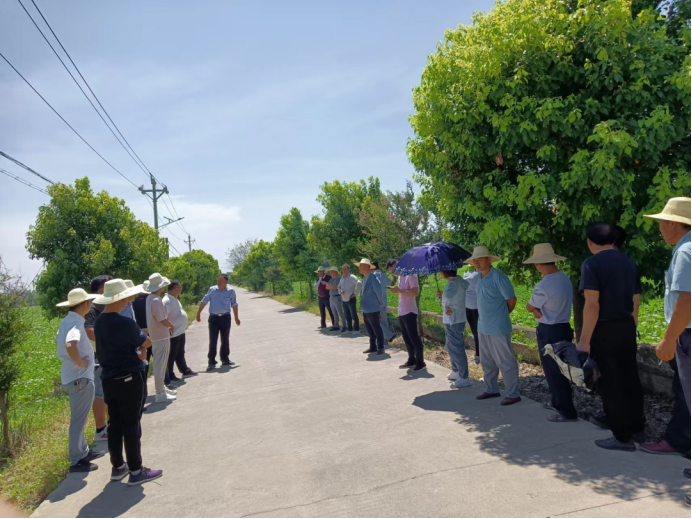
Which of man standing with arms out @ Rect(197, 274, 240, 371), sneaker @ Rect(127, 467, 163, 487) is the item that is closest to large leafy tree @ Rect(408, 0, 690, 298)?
sneaker @ Rect(127, 467, 163, 487)

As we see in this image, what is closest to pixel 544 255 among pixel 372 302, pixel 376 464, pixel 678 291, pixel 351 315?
pixel 678 291

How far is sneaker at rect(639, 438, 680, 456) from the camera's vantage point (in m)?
3.88

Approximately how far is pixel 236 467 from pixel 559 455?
9.45 feet

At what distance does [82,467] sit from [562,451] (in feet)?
14.9

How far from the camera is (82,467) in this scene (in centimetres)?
474

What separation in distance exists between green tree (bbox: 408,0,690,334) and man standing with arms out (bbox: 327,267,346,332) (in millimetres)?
8381

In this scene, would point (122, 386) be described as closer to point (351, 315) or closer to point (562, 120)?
point (562, 120)

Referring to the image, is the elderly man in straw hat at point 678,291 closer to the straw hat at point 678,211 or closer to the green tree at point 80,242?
the straw hat at point 678,211

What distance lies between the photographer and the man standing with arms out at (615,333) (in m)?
4.16

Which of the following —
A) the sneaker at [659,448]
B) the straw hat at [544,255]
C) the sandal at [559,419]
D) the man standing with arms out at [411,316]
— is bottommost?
the sandal at [559,419]

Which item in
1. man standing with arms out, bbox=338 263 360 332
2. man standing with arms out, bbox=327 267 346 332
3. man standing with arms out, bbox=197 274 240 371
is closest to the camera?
man standing with arms out, bbox=197 274 240 371

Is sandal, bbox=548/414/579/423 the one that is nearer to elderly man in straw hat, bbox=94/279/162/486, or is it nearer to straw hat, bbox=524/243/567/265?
straw hat, bbox=524/243/567/265

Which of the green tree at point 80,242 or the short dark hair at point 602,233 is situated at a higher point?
the green tree at point 80,242

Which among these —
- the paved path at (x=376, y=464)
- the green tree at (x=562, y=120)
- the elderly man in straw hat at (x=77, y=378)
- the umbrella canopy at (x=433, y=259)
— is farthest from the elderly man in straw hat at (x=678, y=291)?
the elderly man in straw hat at (x=77, y=378)
